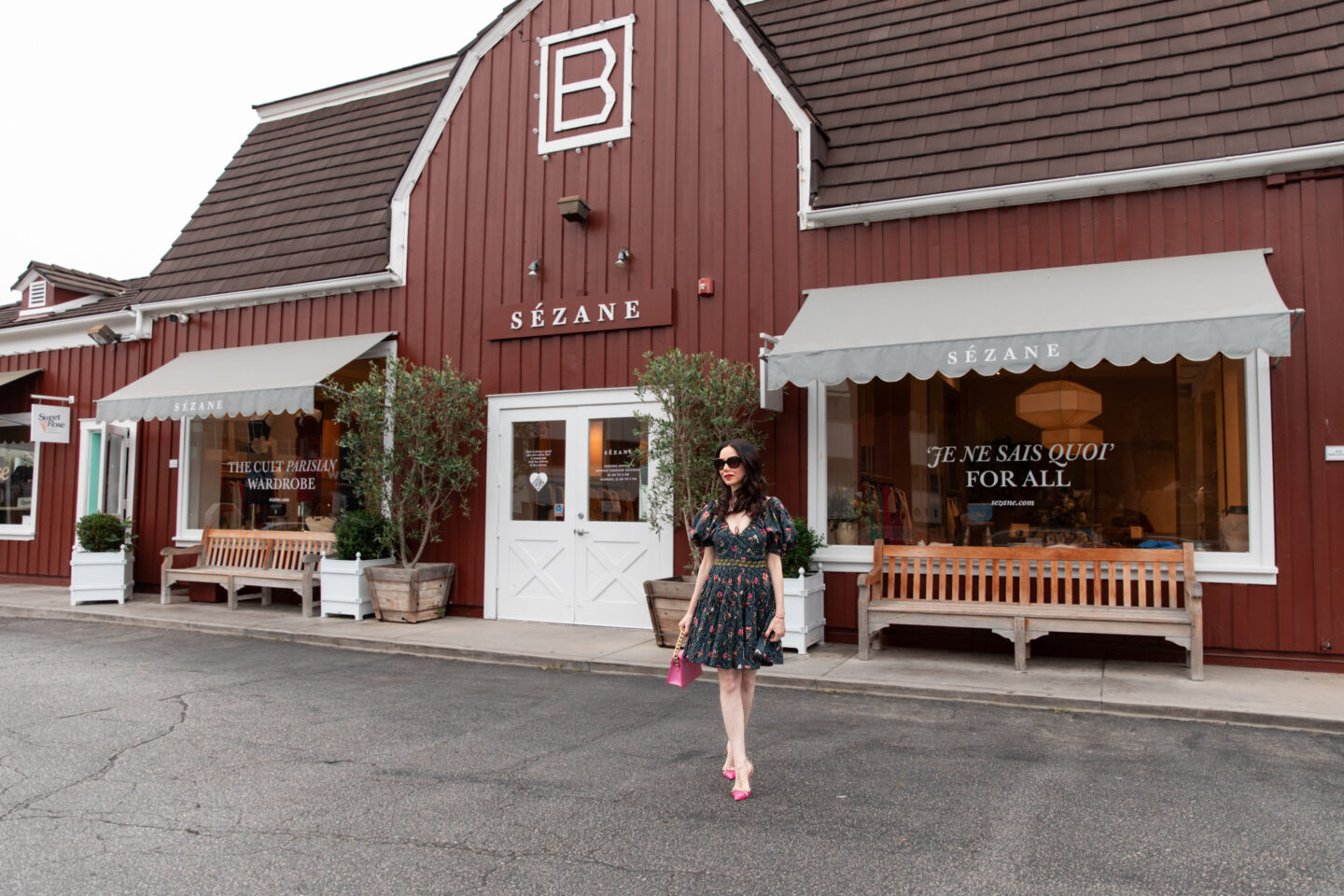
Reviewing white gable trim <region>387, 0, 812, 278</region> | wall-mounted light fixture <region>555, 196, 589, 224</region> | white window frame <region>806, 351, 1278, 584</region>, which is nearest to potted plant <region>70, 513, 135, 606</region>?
white gable trim <region>387, 0, 812, 278</region>

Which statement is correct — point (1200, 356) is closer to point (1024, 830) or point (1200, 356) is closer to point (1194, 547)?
point (1194, 547)

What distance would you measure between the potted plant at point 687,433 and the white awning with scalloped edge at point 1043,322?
0.53m

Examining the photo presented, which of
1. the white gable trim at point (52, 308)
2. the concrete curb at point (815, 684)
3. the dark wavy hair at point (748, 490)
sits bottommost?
the concrete curb at point (815, 684)

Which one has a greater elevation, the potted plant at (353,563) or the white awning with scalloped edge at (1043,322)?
the white awning with scalloped edge at (1043,322)

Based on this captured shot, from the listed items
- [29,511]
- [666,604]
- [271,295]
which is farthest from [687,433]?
[29,511]

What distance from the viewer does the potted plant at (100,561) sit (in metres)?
10.9

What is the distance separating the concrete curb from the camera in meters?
5.71

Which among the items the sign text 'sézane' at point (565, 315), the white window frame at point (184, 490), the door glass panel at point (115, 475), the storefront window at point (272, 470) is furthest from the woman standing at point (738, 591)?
the door glass panel at point (115, 475)

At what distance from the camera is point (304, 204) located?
1211 cm

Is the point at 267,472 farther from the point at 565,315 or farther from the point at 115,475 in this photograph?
the point at 565,315

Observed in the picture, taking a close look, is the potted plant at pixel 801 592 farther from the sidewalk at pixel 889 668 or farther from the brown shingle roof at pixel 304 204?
the brown shingle roof at pixel 304 204

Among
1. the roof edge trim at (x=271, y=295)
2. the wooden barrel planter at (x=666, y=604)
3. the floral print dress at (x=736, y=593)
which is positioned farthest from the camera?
the roof edge trim at (x=271, y=295)

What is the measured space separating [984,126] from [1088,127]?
87 centimetres

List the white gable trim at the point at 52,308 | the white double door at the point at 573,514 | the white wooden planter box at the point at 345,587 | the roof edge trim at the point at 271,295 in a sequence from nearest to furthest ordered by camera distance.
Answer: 1. the white double door at the point at 573,514
2. the white wooden planter box at the point at 345,587
3. the roof edge trim at the point at 271,295
4. the white gable trim at the point at 52,308
